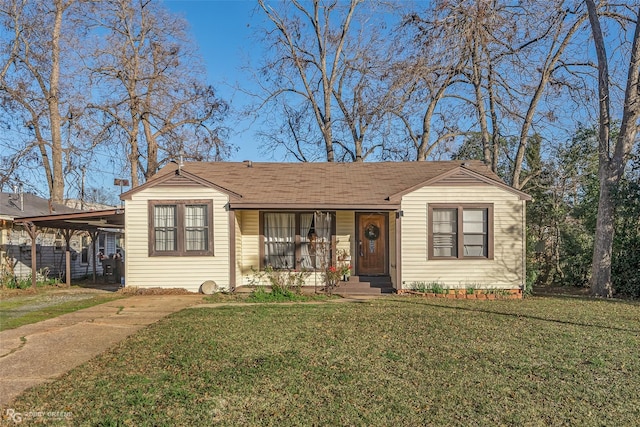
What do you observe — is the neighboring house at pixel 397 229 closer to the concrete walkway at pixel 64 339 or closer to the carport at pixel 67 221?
the carport at pixel 67 221

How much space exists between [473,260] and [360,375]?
820cm

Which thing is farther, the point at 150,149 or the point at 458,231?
the point at 150,149

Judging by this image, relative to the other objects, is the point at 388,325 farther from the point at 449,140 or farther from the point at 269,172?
the point at 449,140

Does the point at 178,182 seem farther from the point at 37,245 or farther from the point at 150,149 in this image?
the point at 150,149

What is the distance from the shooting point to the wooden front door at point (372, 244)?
44.9 feet

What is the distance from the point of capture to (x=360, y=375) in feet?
16.3

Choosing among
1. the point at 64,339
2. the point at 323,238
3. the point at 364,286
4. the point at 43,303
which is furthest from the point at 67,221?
the point at 364,286

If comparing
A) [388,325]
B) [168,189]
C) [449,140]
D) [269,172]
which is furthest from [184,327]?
[449,140]

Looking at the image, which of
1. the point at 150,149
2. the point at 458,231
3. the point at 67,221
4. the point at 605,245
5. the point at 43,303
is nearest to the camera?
the point at 43,303

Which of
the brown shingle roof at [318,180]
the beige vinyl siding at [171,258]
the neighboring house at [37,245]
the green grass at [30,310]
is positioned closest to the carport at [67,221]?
the beige vinyl siding at [171,258]

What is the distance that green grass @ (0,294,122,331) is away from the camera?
334 inches

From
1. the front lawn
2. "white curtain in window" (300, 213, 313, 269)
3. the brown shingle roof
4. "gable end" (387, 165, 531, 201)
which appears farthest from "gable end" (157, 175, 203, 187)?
"gable end" (387, 165, 531, 201)

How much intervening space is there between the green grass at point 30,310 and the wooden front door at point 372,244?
23.0 ft

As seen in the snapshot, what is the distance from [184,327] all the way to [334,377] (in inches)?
146
